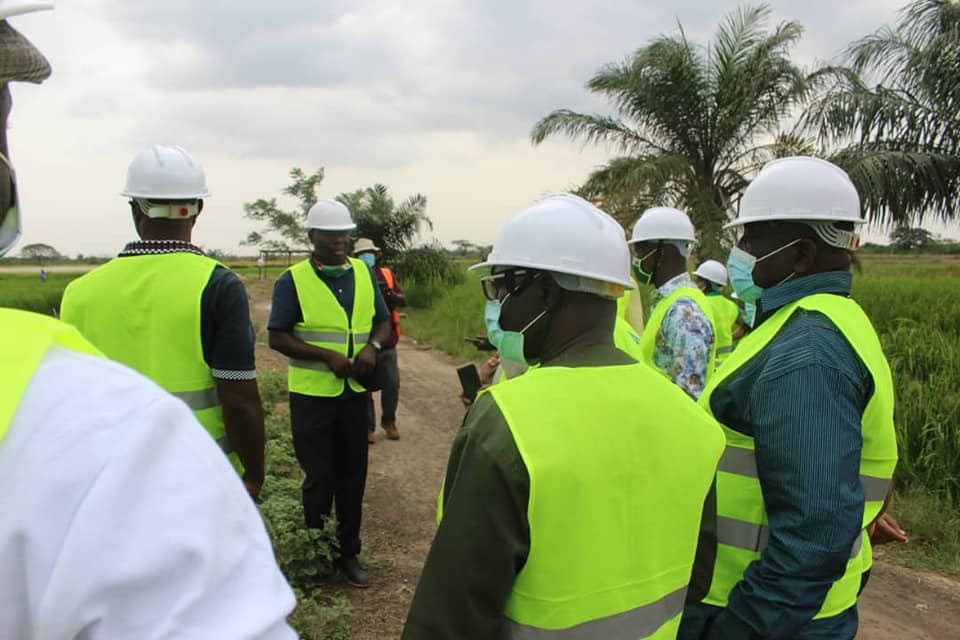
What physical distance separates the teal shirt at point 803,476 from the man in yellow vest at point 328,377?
277 cm

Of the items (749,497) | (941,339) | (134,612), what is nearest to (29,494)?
(134,612)

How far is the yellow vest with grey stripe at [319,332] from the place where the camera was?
4.11 metres

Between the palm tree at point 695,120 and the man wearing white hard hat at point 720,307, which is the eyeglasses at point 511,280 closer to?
the man wearing white hard hat at point 720,307

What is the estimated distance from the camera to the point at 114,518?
626 mm

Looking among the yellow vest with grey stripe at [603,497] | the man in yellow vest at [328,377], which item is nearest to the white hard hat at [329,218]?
the man in yellow vest at [328,377]

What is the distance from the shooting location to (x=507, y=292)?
1.86 metres

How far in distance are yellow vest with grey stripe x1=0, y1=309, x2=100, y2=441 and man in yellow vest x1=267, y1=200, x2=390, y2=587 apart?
337cm

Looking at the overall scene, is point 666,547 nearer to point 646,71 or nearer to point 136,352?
point 136,352

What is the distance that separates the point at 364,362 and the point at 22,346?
352 cm

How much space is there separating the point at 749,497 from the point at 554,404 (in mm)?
822

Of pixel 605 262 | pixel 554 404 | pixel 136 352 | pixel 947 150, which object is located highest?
pixel 947 150

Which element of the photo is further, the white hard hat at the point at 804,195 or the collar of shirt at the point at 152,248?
the collar of shirt at the point at 152,248

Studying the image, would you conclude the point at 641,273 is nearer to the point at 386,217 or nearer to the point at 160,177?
the point at 160,177

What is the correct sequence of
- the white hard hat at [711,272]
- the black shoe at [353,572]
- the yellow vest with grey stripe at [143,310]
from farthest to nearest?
the white hard hat at [711,272]
the black shoe at [353,572]
the yellow vest with grey stripe at [143,310]
